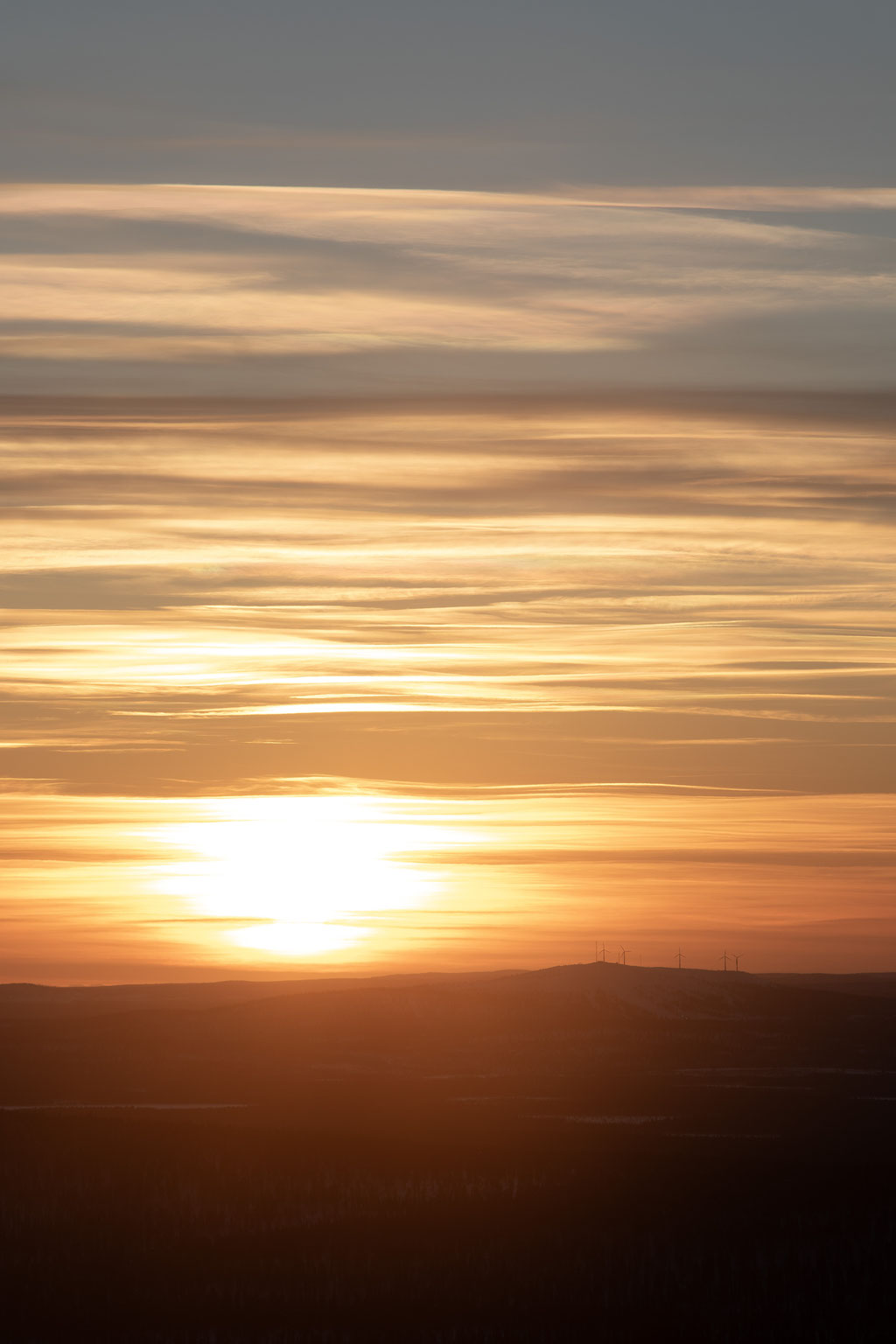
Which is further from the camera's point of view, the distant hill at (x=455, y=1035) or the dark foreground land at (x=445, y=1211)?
the distant hill at (x=455, y=1035)

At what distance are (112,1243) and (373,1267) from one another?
24.9ft

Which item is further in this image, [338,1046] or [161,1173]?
[338,1046]

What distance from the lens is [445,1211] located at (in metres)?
46.1

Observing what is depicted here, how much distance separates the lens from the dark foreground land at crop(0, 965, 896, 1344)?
119ft

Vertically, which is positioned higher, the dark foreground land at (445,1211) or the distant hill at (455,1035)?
the distant hill at (455,1035)

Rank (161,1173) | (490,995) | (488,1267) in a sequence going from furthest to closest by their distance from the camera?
(490,995) < (161,1173) < (488,1267)

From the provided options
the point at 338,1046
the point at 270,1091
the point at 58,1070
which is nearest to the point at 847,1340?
the point at 270,1091

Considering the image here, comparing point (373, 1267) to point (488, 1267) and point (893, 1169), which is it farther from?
point (893, 1169)

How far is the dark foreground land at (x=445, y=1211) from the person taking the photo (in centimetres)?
→ 3641

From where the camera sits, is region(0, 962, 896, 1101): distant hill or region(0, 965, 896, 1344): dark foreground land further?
region(0, 962, 896, 1101): distant hill

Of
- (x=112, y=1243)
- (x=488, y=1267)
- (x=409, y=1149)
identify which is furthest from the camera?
(x=409, y=1149)

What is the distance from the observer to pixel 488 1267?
4006cm

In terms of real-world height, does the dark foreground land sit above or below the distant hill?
below

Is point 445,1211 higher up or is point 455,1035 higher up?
point 455,1035
